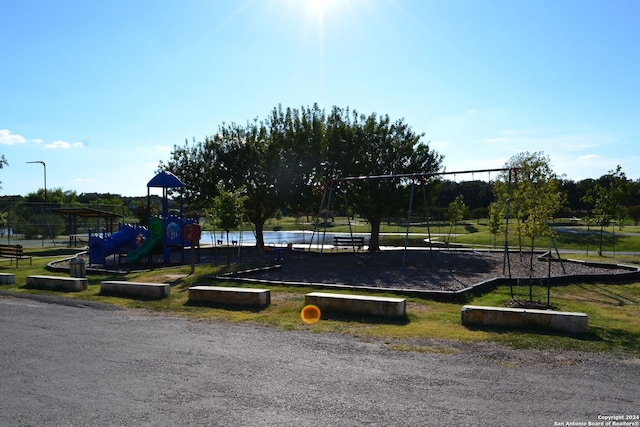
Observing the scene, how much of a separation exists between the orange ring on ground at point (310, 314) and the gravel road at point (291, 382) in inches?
47.5

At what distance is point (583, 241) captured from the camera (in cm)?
3759

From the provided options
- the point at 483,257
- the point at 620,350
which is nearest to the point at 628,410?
the point at 620,350

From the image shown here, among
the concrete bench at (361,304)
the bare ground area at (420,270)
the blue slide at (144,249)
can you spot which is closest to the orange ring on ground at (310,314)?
the concrete bench at (361,304)

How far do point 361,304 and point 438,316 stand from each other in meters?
1.49

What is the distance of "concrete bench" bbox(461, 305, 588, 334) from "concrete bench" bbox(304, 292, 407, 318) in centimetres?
123

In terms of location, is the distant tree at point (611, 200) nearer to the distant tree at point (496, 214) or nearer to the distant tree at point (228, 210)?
the distant tree at point (496, 214)

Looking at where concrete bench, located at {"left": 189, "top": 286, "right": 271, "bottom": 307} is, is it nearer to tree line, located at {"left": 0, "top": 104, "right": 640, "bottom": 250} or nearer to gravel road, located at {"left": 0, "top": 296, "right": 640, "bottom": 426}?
gravel road, located at {"left": 0, "top": 296, "right": 640, "bottom": 426}

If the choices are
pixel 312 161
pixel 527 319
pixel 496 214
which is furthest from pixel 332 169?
pixel 527 319

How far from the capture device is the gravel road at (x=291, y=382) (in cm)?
509

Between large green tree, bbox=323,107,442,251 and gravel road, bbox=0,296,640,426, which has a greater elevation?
large green tree, bbox=323,107,442,251

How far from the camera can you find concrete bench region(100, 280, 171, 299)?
13.2 metres

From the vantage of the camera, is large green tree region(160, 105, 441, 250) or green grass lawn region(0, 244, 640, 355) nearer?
green grass lawn region(0, 244, 640, 355)

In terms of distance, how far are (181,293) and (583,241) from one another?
1284 inches

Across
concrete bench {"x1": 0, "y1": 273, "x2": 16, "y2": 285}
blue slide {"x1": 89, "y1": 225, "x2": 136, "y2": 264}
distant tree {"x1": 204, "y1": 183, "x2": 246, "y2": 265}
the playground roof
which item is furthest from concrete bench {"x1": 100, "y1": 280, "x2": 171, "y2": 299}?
the playground roof
